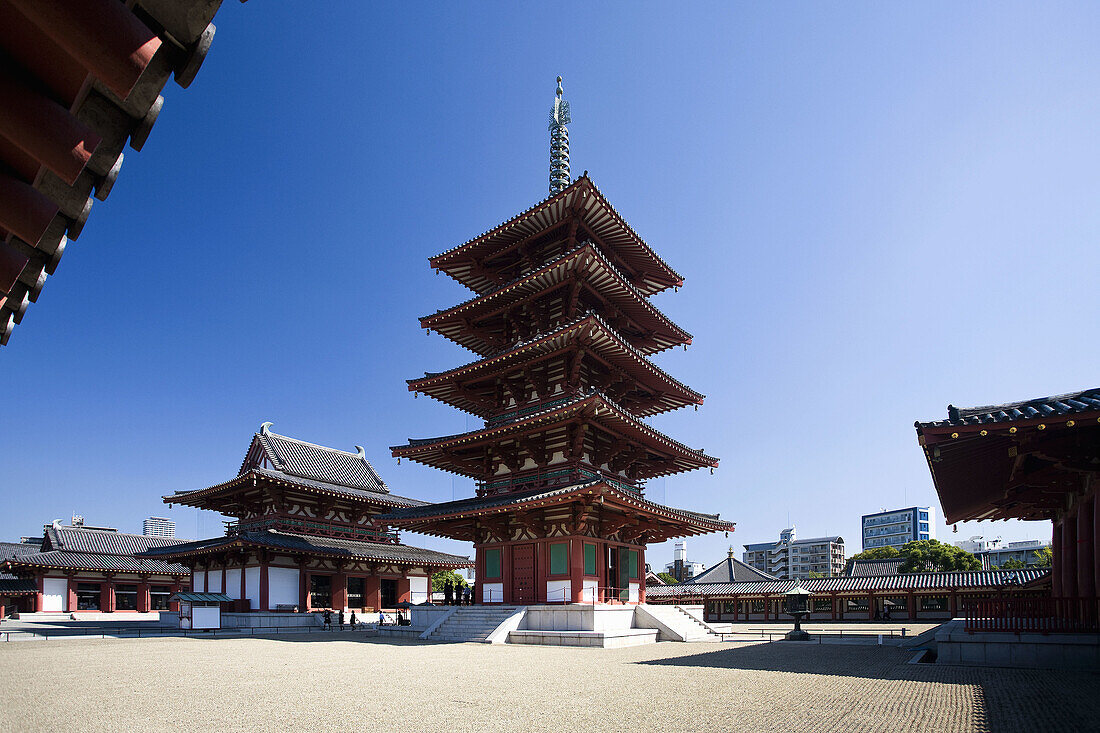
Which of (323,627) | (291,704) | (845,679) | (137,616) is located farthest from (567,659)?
(137,616)

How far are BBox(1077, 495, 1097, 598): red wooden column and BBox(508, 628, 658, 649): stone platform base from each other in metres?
13.0

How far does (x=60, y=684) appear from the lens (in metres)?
13.7

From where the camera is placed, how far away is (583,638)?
886 inches

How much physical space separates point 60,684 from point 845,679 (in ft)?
51.9

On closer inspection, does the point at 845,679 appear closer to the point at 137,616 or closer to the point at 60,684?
the point at 60,684

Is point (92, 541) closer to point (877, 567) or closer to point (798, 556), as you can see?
point (877, 567)

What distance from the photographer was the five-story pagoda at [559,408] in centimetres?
2612

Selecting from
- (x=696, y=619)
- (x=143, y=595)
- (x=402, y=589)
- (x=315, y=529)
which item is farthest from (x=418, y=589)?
(x=696, y=619)

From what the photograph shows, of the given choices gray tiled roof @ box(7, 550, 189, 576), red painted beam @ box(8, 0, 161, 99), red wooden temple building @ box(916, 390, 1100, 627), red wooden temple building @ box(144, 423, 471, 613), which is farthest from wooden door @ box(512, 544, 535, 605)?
gray tiled roof @ box(7, 550, 189, 576)

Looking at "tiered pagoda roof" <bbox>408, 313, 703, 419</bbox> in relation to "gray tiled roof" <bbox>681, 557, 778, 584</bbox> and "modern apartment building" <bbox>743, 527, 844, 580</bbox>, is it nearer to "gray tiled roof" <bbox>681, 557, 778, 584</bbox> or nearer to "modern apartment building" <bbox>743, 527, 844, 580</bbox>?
"gray tiled roof" <bbox>681, 557, 778, 584</bbox>

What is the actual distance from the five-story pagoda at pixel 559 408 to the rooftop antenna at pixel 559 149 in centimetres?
766

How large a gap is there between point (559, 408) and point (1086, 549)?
15.7 m

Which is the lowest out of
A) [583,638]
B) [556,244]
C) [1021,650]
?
[583,638]

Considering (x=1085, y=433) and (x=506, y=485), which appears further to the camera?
(x=506, y=485)
